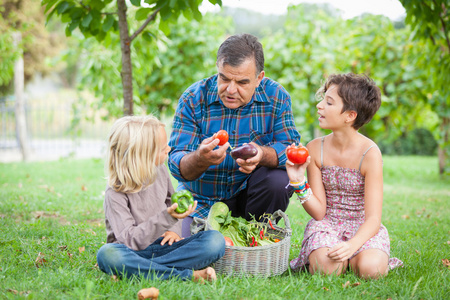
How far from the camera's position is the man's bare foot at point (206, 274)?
2558mm

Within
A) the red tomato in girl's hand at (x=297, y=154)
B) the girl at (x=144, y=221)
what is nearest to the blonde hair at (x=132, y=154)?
the girl at (x=144, y=221)

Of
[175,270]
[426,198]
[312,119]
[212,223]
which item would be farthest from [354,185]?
[312,119]

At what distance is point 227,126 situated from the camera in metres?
3.40

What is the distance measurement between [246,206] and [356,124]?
41.7 inches

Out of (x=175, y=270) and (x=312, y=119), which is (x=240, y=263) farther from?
(x=312, y=119)

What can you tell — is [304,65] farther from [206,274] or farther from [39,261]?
[39,261]

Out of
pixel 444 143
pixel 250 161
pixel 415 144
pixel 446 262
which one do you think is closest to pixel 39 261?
pixel 250 161

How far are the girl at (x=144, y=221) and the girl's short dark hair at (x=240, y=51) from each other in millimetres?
721

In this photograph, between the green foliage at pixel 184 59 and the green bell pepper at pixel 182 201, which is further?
the green foliage at pixel 184 59

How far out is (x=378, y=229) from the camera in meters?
2.85

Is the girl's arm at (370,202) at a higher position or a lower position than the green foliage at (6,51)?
lower

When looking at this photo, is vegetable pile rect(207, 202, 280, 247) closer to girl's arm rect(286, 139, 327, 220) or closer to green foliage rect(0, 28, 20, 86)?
girl's arm rect(286, 139, 327, 220)

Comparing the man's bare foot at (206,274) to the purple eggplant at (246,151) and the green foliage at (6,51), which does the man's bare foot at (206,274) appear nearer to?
the purple eggplant at (246,151)

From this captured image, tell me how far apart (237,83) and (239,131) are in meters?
0.44
